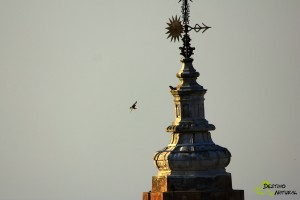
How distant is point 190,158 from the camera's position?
99875 millimetres

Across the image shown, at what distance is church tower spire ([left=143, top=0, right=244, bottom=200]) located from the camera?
9956 centimetres

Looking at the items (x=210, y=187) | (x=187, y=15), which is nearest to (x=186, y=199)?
(x=210, y=187)

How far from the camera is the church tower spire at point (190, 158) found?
99562 millimetres

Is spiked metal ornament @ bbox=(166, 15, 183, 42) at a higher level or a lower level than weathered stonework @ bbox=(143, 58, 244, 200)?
higher

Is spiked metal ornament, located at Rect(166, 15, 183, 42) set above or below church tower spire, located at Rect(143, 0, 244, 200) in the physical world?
above

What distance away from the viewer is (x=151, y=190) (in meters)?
101

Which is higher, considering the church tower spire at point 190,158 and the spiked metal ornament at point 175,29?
the spiked metal ornament at point 175,29

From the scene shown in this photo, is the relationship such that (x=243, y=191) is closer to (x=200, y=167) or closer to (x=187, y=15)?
(x=200, y=167)

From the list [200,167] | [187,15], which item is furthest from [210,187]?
[187,15]

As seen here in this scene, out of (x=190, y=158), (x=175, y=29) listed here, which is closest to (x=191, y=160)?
(x=190, y=158)

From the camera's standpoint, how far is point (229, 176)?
100m

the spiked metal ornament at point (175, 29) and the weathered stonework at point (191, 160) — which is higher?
the spiked metal ornament at point (175, 29)

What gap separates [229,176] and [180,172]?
2.26 m

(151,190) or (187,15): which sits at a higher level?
(187,15)
